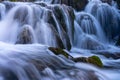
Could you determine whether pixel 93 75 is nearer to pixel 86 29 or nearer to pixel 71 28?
pixel 71 28

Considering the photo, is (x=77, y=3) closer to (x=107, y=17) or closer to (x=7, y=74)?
(x=107, y=17)

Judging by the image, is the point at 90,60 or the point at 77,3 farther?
the point at 77,3

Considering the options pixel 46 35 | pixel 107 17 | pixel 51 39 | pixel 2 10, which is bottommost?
pixel 107 17

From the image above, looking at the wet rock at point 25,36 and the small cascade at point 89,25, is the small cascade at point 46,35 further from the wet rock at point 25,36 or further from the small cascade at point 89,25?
the small cascade at point 89,25

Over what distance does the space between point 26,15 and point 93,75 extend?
199 inches

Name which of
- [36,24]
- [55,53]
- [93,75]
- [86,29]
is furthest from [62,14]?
[93,75]

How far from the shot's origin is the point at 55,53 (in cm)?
934

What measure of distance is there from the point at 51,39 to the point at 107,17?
6.94 m

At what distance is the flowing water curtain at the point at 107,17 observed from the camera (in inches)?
703

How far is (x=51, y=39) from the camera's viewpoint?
39.7 feet

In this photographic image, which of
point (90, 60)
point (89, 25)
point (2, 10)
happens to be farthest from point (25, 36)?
point (89, 25)

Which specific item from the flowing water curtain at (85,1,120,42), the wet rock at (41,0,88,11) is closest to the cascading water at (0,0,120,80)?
the flowing water curtain at (85,1,120,42)

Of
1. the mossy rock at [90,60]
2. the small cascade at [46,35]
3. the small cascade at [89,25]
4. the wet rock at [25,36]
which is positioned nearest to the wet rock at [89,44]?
the small cascade at [89,25]

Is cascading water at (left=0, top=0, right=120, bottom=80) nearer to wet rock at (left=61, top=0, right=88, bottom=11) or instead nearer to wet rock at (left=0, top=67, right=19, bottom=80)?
wet rock at (left=0, top=67, right=19, bottom=80)
